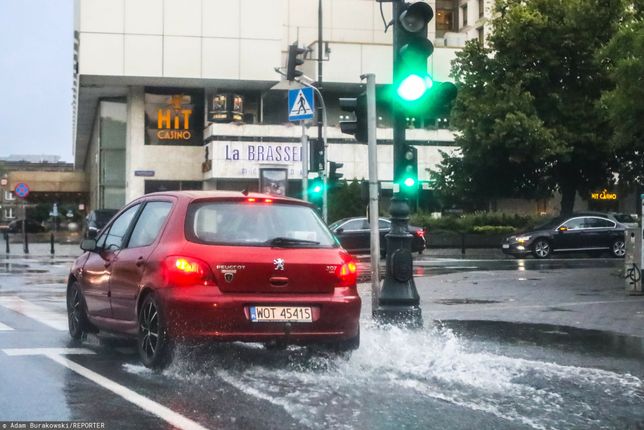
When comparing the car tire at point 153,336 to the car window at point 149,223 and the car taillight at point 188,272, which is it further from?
the car window at point 149,223

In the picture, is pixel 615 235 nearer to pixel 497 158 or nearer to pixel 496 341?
pixel 497 158

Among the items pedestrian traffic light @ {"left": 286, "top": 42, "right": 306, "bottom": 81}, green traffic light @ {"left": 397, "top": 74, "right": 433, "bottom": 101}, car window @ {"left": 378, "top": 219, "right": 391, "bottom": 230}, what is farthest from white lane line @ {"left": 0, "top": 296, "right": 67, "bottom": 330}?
car window @ {"left": 378, "top": 219, "right": 391, "bottom": 230}

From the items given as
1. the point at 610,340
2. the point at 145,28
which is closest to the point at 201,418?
the point at 610,340

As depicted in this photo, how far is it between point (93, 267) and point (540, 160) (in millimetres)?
29374

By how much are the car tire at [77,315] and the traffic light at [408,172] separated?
3.73 metres

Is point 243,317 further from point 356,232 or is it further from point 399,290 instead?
Answer: point 356,232

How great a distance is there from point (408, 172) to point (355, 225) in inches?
899

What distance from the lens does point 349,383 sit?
7.82m

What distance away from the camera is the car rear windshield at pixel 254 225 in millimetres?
8445

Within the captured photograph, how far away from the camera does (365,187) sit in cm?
1199

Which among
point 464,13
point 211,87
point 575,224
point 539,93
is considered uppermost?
point 464,13

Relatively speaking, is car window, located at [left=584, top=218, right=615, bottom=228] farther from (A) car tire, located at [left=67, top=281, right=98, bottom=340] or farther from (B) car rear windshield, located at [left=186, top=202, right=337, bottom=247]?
(B) car rear windshield, located at [left=186, top=202, right=337, bottom=247]

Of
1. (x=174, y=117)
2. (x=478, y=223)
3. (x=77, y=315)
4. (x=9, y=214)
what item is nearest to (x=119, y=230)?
(x=77, y=315)

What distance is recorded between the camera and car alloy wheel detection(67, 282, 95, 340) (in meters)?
10.3
